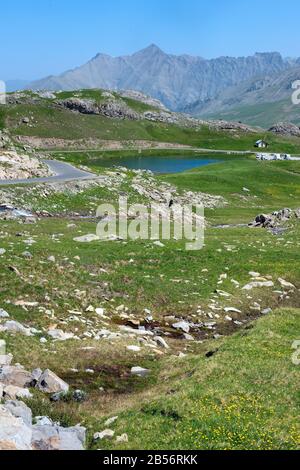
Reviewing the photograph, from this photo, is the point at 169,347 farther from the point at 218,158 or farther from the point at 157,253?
the point at 218,158

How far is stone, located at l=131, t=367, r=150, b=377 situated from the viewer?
23.7m

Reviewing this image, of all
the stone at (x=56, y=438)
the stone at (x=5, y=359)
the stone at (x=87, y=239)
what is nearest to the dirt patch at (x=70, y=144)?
the stone at (x=87, y=239)

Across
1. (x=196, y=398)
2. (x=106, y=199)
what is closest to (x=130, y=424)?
(x=196, y=398)

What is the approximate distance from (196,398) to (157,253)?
23.1 meters

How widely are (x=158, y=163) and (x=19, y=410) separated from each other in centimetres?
14303

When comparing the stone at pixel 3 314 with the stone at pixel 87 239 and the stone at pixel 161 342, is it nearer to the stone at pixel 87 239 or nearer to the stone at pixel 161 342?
the stone at pixel 161 342

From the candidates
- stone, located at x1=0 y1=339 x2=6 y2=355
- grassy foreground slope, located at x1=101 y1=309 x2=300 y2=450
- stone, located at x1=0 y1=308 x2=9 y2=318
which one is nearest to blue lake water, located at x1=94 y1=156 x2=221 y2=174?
stone, located at x1=0 y1=308 x2=9 y2=318

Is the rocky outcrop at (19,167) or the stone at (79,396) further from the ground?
the rocky outcrop at (19,167)

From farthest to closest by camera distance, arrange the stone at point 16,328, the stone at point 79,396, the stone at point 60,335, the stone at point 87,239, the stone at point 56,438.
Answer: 1. the stone at point 87,239
2. the stone at point 60,335
3. the stone at point 16,328
4. the stone at point 79,396
5. the stone at point 56,438

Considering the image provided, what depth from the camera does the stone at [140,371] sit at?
23.7 meters

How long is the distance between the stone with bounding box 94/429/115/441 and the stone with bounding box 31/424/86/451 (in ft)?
1.47

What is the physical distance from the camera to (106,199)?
65.5 m

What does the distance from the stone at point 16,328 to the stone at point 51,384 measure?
195 inches

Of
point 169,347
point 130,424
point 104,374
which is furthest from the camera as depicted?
point 169,347
